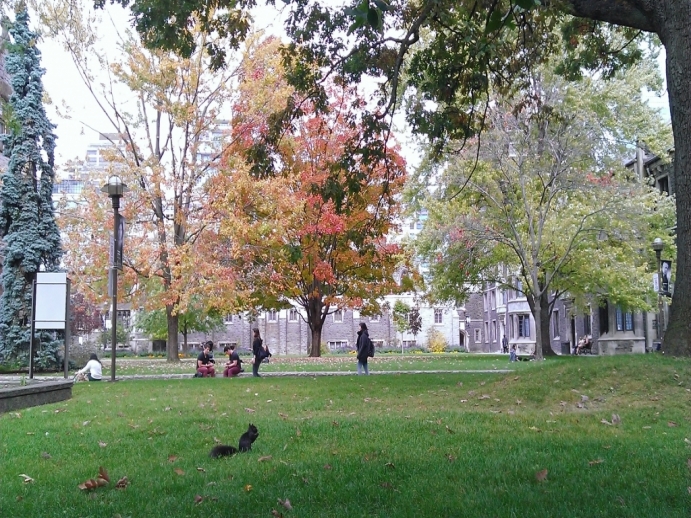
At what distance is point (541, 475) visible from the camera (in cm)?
543

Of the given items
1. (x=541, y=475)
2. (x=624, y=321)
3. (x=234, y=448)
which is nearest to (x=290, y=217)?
(x=234, y=448)

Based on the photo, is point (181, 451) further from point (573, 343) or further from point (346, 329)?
point (346, 329)

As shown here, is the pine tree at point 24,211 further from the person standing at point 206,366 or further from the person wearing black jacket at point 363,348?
the person wearing black jacket at point 363,348

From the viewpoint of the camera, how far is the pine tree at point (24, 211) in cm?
2542

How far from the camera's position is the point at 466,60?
12.9m

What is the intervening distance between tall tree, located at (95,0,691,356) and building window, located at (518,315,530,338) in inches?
1918

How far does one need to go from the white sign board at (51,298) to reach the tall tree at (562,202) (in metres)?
16.2

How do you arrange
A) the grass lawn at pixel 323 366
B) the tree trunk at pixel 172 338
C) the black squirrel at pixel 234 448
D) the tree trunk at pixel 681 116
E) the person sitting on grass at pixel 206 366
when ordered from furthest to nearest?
1. the tree trunk at pixel 172 338
2. the grass lawn at pixel 323 366
3. the person sitting on grass at pixel 206 366
4. the tree trunk at pixel 681 116
5. the black squirrel at pixel 234 448

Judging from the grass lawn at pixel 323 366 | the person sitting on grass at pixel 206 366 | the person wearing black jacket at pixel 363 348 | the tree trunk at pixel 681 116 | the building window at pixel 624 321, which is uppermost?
the tree trunk at pixel 681 116

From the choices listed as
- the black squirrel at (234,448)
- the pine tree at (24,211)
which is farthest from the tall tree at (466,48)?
the pine tree at (24,211)

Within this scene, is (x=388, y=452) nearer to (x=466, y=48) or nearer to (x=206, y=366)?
(x=466, y=48)

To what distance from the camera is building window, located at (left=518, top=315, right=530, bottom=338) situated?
6153cm

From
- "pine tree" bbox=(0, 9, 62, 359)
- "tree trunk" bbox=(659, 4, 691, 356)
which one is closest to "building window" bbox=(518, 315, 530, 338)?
"pine tree" bbox=(0, 9, 62, 359)

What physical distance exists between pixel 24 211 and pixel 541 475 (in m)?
24.6
